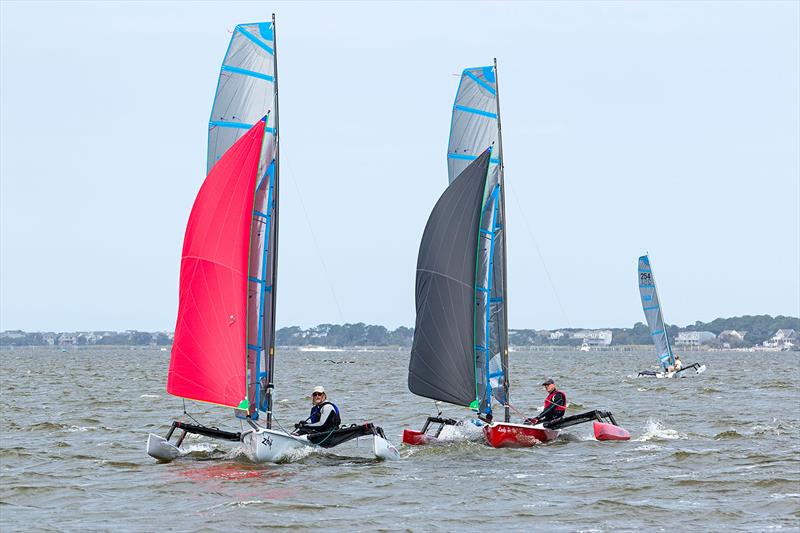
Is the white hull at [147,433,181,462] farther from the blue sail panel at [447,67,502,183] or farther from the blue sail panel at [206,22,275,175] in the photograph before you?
the blue sail panel at [447,67,502,183]

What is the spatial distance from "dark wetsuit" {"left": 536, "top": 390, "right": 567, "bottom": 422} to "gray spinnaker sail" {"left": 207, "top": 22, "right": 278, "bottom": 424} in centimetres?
714

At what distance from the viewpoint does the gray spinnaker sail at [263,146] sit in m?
22.5

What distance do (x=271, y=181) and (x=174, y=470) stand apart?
597cm

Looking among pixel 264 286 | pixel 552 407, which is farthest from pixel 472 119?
pixel 264 286

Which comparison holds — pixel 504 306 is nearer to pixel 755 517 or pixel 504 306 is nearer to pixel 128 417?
pixel 755 517

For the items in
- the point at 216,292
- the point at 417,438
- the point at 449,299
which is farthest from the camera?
the point at 449,299

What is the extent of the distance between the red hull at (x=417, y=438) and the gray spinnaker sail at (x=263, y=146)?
460 cm

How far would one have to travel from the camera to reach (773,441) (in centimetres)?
2766

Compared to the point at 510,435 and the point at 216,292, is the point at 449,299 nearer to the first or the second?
the point at 510,435

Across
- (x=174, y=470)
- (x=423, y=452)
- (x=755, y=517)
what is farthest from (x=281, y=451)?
(x=755, y=517)

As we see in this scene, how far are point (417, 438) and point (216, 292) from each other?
6.77 metres

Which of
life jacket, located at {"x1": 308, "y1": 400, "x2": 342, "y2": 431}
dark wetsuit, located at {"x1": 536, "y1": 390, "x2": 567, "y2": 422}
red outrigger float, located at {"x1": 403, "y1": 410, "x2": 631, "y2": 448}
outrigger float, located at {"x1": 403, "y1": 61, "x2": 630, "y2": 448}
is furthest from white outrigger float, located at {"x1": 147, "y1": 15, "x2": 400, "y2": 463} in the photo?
dark wetsuit, located at {"x1": 536, "y1": 390, "x2": 567, "y2": 422}

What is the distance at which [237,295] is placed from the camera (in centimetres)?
2194

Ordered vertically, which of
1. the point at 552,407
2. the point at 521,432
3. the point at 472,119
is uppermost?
the point at 472,119
